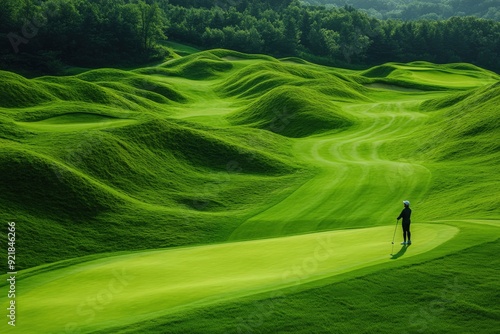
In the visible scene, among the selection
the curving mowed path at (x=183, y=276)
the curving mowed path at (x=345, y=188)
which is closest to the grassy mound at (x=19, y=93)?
the curving mowed path at (x=345, y=188)

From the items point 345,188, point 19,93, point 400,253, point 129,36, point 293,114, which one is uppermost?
point 129,36

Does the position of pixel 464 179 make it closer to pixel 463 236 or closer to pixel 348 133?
pixel 463 236

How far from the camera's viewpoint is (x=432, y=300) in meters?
19.3

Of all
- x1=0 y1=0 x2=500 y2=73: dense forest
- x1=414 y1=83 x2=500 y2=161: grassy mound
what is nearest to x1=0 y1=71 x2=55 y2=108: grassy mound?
x1=414 y1=83 x2=500 y2=161: grassy mound

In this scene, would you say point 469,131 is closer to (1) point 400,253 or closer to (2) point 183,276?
(1) point 400,253

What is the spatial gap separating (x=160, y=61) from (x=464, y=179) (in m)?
113

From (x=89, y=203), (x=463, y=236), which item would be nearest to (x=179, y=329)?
(x=463, y=236)

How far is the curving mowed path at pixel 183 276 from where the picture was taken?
737 inches

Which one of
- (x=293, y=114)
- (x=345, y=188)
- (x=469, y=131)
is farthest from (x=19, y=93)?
(x=469, y=131)

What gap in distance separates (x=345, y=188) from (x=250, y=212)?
28.7 ft

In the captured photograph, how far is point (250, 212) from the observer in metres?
39.6

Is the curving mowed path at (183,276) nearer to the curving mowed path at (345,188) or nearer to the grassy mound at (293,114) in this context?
the curving mowed path at (345,188)

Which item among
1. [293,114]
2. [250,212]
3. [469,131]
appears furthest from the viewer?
[293,114]

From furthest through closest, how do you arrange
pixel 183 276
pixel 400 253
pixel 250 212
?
pixel 250 212 → pixel 183 276 → pixel 400 253
